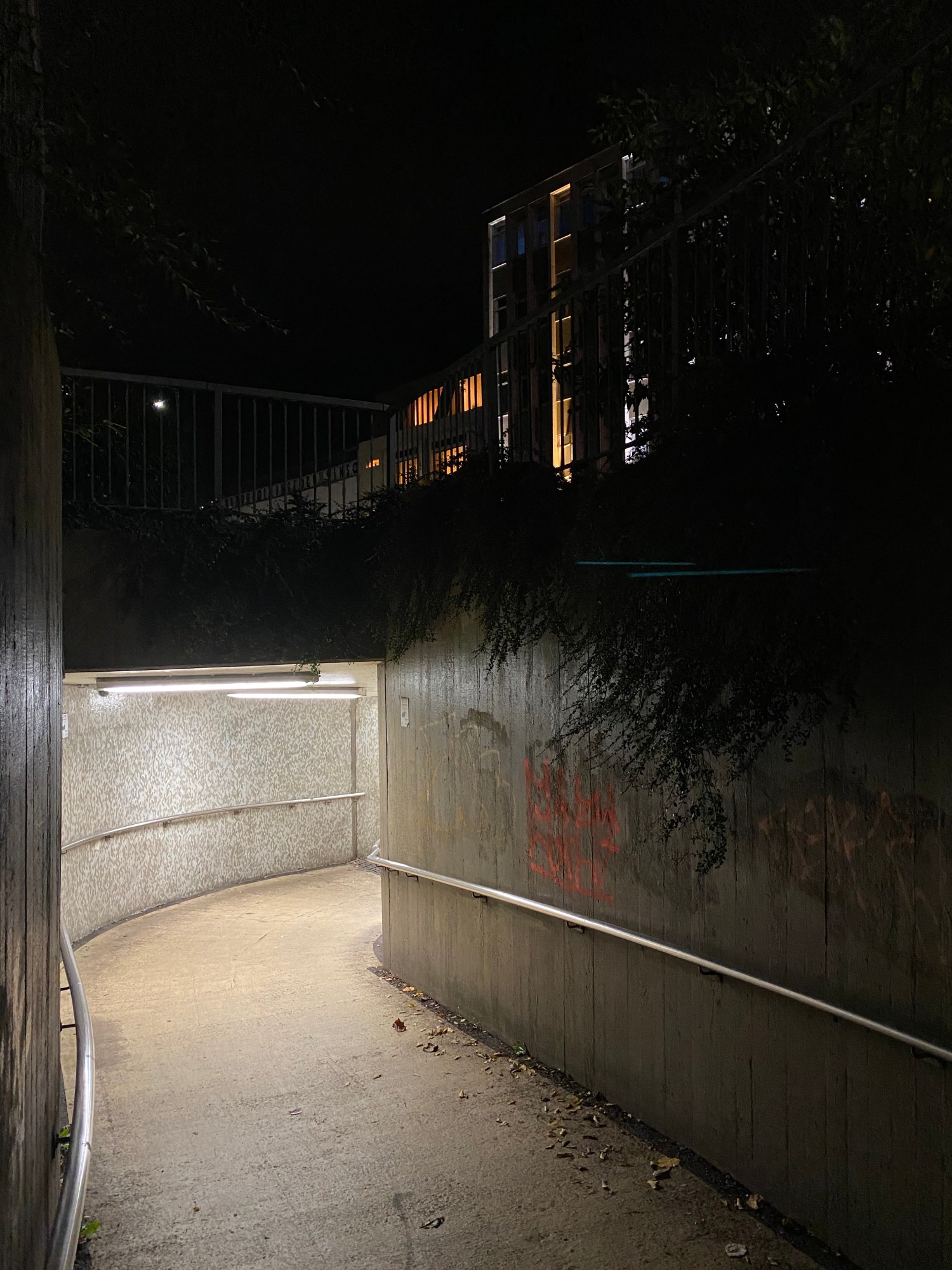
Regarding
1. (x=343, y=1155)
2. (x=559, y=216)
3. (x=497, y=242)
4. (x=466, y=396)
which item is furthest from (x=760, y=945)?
(x=497, y=242)

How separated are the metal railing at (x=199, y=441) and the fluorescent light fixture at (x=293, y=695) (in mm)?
3217

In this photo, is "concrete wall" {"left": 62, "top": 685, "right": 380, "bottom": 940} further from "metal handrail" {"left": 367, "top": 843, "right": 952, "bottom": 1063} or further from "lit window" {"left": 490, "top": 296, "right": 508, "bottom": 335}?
"lit window" {"left": 490, "top": 296, "right": 508, "bottom": 335}

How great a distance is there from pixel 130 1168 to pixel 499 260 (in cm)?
7100

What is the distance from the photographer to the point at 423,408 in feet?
28.5

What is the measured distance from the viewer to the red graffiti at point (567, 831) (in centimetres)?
608

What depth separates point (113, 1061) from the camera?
6.93 meters

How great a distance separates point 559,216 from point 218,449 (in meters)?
58.0

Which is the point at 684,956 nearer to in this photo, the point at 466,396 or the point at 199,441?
the point at 466,396

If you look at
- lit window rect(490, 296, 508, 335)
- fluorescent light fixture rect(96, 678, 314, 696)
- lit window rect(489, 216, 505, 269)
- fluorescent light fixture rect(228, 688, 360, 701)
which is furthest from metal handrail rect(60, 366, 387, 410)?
lit window rect(489, 216, 505, 269)

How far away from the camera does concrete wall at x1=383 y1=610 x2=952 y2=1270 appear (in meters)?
4.06

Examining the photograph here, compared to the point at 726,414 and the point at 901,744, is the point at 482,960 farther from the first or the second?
the point at 726,414

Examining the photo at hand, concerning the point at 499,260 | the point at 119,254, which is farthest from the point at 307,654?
the point at 499,260

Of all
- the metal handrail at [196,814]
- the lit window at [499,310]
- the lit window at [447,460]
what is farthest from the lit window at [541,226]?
the lit window at [447,460]

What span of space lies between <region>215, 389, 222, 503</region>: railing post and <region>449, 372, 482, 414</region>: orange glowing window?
1.96 m
